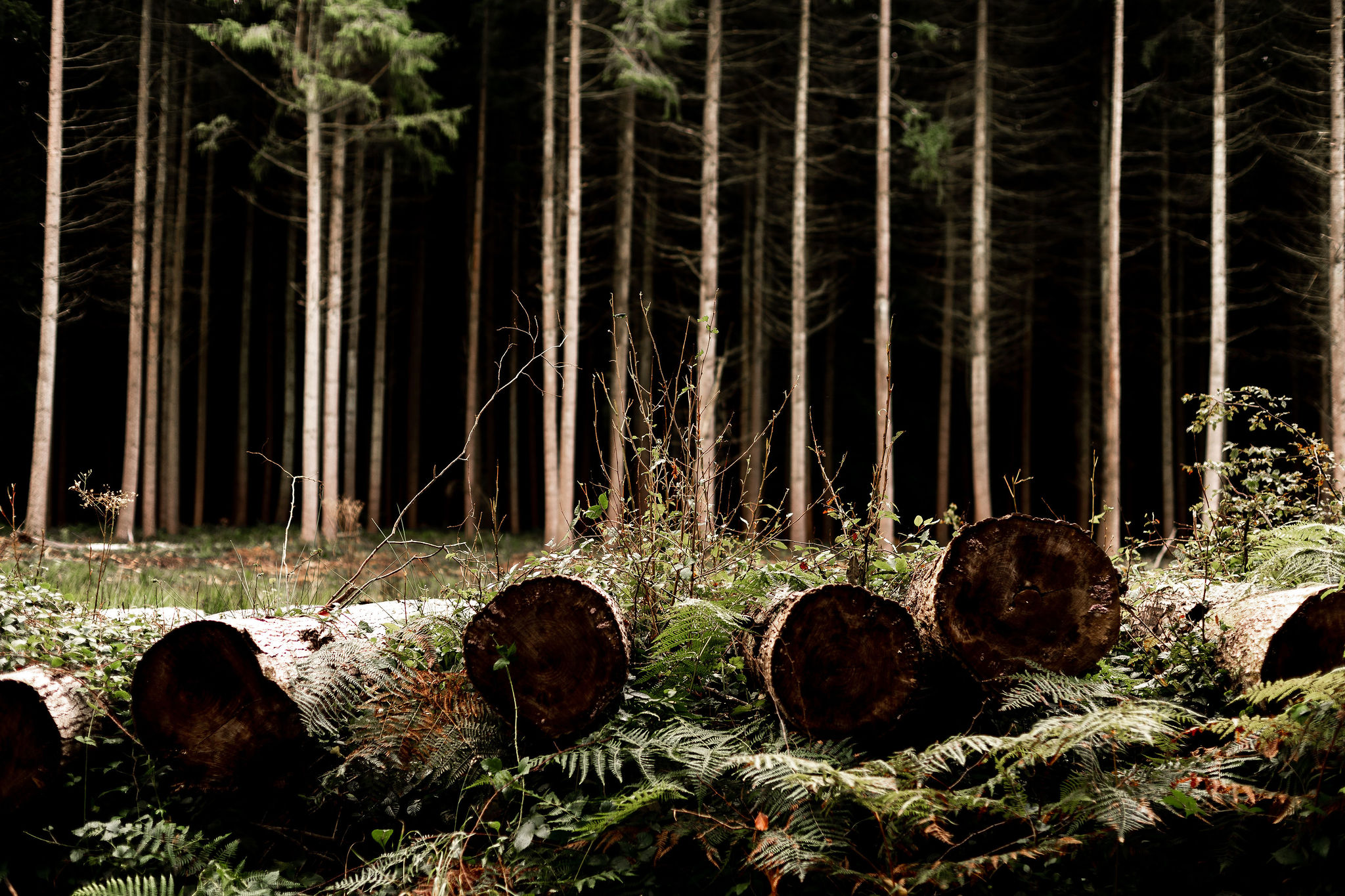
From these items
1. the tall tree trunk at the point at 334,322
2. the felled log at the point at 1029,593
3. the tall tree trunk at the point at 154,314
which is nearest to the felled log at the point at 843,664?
the felled log at the point at 1029,593

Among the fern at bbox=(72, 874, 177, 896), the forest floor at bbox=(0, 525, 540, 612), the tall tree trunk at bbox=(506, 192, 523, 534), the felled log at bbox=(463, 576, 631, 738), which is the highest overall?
the tall tree trunk at bbox=(506, 192, 523, 534)

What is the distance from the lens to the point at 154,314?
16859 mm

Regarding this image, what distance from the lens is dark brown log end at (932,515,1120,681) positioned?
342cm

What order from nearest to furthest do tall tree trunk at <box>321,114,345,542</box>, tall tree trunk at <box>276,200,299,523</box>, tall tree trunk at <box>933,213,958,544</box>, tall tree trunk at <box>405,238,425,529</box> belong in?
tall tree trunk at <box>321,114,345,542</box> < tall tree trunk at <box>933,213,958,544</box> < tall tree trunk at <box>276,200,299,523</box> < tall tree trunk at <box>405,238,425,529</box>

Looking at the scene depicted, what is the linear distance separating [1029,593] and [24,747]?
166 inches

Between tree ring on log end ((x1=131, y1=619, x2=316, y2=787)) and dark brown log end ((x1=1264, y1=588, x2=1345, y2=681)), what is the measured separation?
13.2 ft

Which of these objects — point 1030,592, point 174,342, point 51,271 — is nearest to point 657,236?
point 174,342

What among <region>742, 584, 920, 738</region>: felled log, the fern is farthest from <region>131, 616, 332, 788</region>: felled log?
<region>742, 584, 920, 738</region>: felled log

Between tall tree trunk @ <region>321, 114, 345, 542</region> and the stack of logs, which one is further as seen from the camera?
tall tree trunk @ <region>321, 114, 345, 542</region>

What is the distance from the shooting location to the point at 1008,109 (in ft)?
67.6

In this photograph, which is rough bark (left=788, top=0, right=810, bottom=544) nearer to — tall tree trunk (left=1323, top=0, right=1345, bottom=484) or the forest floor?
the forest floor

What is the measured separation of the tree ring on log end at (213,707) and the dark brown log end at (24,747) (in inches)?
14.1

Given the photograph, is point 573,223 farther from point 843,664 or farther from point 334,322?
point 843,664

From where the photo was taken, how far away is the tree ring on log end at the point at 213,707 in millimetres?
3674
